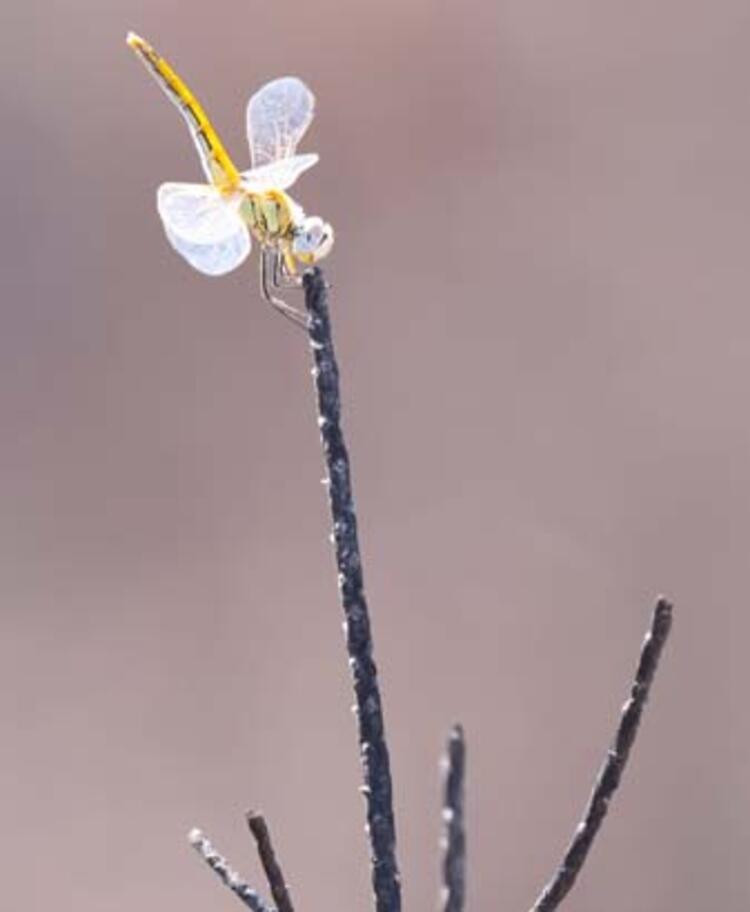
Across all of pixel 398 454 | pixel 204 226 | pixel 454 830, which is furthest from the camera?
pixel 398 454

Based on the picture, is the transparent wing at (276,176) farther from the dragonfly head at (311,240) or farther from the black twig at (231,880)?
the black twig at (231,880)

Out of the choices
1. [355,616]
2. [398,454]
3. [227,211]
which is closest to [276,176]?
[227,211]

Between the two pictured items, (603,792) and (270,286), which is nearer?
(603,792)

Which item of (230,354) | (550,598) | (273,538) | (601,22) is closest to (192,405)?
(230,354)

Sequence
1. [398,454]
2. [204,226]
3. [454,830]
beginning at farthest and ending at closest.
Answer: [398,454], [204,226], [454,830]

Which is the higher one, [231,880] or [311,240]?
[311,240]

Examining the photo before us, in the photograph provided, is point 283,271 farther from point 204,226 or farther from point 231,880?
point 231,880

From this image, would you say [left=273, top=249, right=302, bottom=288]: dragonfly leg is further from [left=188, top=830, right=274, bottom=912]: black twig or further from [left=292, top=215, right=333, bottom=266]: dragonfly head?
[left=188, top=830, right=274, bottom=912]: black twig

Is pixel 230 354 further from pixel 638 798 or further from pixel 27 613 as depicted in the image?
pixel 638 798

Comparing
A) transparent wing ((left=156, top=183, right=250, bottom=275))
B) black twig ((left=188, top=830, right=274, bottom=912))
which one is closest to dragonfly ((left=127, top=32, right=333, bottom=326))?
transparent wing ((left=156, top=183, right=250, bottom=275))
